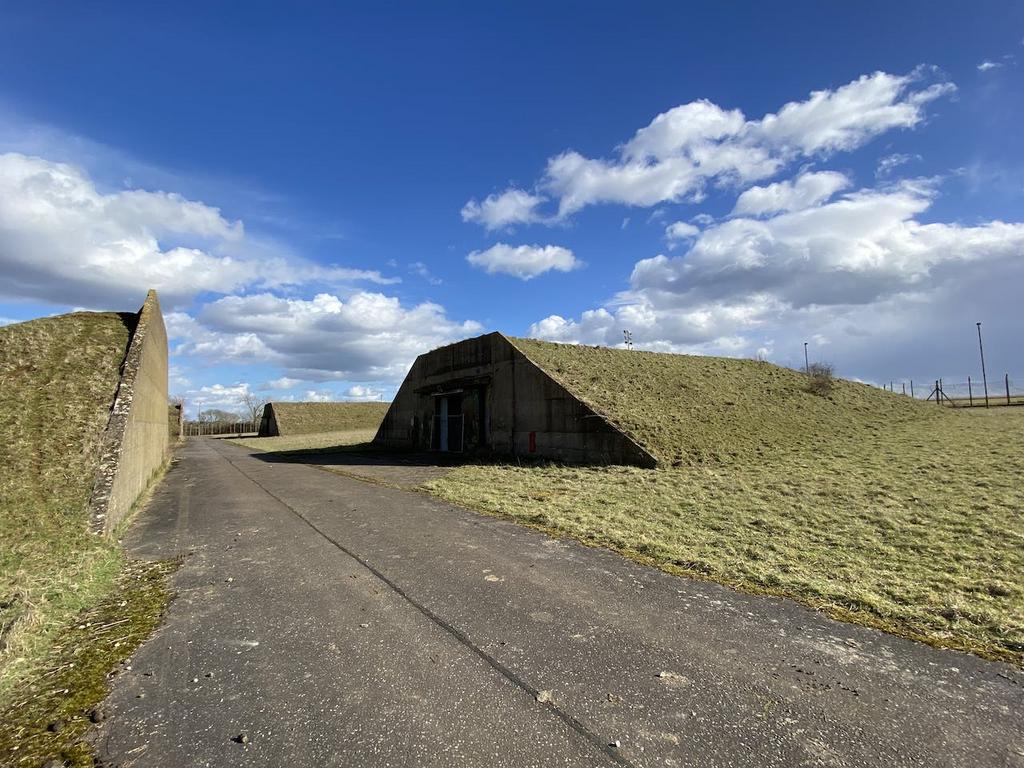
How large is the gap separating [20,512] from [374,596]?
22.0 ft

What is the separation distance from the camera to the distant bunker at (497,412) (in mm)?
18469

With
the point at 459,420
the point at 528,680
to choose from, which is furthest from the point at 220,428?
the point at 528,680

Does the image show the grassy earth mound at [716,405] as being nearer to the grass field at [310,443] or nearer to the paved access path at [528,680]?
the paved access path at [528,680]

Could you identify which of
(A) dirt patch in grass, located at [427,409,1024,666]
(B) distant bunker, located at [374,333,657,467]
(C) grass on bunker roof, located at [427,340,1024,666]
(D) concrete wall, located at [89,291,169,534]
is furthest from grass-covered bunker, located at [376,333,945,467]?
(D) concrete wall, located at [89,291,169,534]

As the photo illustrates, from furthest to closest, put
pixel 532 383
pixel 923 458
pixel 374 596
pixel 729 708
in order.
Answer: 1. pixel 532 383
2. pixel 923 458
3. pixel 374 596
4. pixel 729 708

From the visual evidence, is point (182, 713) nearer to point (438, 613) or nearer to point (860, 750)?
point (438, 613)

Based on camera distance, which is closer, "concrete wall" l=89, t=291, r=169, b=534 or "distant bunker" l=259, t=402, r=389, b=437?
"concrete wall" l=89, t=291, r=169, b=534

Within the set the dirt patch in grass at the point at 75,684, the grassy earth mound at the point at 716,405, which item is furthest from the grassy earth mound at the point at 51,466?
the grassy earth mound at the point at 716,405

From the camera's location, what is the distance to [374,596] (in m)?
5.40

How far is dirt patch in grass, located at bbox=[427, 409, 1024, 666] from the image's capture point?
17.1 ft

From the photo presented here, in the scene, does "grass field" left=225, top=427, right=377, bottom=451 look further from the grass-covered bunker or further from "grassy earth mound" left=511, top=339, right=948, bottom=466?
"grassy earth mound" left=511, top=339, right=948, bottom=466

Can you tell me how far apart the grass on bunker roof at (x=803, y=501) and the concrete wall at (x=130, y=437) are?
640 cm

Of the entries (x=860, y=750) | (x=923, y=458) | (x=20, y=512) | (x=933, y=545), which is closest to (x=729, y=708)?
(x=860, y=750)

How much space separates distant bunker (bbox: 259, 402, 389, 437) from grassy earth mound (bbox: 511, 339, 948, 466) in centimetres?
4626
